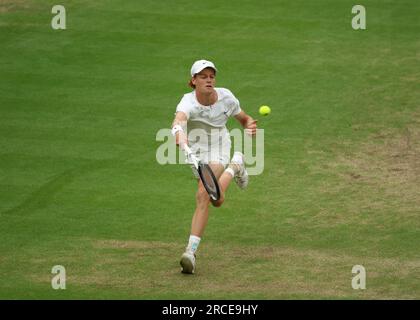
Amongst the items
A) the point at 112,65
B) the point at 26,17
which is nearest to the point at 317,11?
the point at 112,65

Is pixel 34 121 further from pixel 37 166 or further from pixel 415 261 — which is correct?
pixel 415 261

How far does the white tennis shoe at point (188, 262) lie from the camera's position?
1030 cm

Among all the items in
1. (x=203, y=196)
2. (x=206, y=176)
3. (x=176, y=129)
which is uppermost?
(x=176, y=129)

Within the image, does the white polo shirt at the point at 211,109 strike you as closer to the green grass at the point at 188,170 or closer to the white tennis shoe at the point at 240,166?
the white tennis shoe at the point at 240,166

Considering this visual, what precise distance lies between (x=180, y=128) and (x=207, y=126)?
67 cm

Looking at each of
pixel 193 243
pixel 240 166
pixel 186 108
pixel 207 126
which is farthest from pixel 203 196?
pixel 186 108

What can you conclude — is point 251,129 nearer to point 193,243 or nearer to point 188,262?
point 193,243

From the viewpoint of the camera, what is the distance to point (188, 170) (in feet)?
45.5

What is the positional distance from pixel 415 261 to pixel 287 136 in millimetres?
4479

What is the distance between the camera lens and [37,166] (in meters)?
13.7

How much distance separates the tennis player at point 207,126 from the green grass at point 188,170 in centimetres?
75

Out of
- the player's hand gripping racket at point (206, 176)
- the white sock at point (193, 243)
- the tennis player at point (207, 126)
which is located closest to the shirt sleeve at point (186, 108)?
the tennis player at point (207, 126)

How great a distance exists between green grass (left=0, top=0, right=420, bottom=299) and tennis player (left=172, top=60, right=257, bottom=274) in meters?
A: 0.75

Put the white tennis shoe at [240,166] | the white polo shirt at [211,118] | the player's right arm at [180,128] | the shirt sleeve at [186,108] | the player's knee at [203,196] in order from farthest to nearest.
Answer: the white tennis shoe at [240,166], the white polo shirt at [211,118], the shirt sleeve at [186,108], the player's knee at [203,196], the player's right arm at [180,128]
